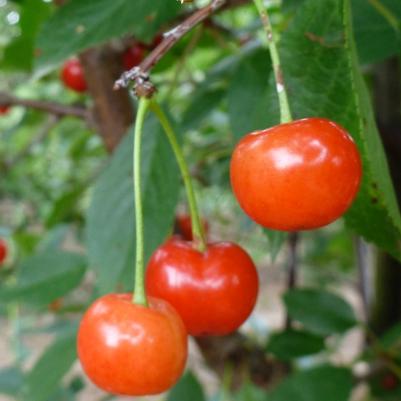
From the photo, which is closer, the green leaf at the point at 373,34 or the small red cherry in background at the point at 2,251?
the green leaf at the point at 373,34

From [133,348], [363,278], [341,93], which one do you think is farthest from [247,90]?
[363,278]

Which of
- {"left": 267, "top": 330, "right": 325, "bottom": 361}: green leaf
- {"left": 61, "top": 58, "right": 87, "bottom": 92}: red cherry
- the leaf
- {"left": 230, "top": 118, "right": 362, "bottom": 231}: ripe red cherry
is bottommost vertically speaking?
the leaf

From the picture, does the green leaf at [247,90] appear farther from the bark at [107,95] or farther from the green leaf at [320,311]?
the green leaf at [320,311]

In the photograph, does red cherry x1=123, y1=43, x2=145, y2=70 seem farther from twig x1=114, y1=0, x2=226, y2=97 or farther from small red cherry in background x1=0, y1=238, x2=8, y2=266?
small red cherry in background x1=0, y1=238, x2=8, y2=266

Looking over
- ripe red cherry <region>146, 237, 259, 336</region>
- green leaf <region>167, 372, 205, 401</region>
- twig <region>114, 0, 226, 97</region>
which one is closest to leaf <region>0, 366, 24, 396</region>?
green leaf <region>167, 372, 205, 401</region>

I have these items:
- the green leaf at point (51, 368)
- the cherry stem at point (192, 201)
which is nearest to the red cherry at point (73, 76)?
the green leaf at point (51, 368)

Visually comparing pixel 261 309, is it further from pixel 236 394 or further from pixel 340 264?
pixel 236 394
